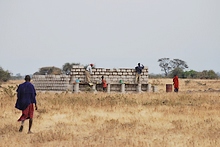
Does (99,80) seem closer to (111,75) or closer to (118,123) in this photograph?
(111,75)

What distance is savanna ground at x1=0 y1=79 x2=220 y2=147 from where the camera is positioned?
10203mm

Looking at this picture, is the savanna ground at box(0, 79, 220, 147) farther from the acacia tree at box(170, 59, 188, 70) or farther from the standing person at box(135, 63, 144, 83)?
the acacia tree at box(170, 59, 188, 70)

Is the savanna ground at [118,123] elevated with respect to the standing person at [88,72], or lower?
lower

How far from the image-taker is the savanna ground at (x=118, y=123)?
1020cm

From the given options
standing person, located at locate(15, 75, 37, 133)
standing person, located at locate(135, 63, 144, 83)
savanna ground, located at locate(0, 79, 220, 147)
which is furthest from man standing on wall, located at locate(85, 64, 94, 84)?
standing person, located at locate(15, 75, 37, 133)

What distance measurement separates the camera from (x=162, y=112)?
51.1 feet

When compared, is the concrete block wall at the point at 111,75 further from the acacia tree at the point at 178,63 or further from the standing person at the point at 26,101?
the acacia tree at the point at 178,63

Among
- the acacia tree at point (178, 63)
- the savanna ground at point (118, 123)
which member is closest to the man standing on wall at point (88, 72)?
the savanna ground at point (118, 123)

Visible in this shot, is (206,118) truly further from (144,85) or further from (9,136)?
(144,85)

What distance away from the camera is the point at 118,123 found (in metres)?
13.3

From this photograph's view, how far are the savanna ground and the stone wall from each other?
599 centimetres

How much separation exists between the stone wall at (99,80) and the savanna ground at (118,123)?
599 centimetres

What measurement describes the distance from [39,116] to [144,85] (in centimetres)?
1329

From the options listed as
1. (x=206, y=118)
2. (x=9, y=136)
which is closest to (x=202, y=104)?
(x=206, y=118)
